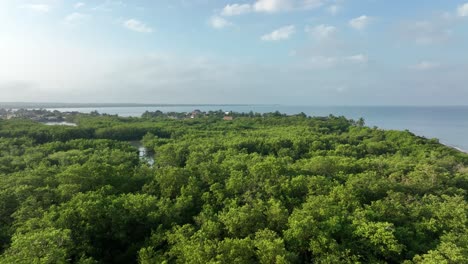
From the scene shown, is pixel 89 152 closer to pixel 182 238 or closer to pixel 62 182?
pixel 62 182

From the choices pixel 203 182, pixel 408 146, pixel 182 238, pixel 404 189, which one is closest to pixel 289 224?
pixel 182 238

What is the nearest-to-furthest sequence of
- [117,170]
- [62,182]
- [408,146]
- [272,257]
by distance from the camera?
[272,257], [62,182], [117,170], [408,146]

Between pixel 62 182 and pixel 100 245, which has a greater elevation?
pixel 62 182

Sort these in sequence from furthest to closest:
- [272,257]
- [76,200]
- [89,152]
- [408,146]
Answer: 1. [408,146]
2. [89,152]
3. [76,200]
4. [272,257]

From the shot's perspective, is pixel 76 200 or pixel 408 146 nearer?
pixel 76 200

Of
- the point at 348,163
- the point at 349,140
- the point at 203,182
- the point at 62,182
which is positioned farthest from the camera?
the point at 349,140

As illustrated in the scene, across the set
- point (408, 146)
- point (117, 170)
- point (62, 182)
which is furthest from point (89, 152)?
point (408, 146)

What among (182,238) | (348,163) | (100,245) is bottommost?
(100,245)

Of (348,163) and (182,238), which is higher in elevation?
(348,163)

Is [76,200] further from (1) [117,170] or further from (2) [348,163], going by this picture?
(2) [348,163]
